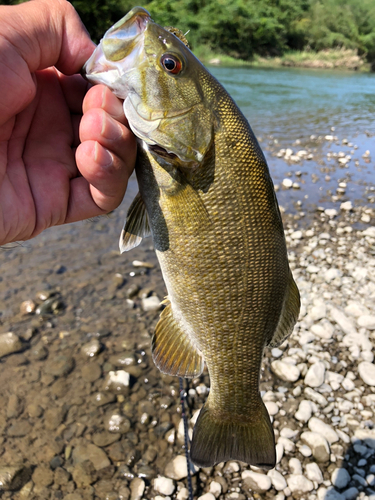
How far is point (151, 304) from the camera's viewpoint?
457 centimetres

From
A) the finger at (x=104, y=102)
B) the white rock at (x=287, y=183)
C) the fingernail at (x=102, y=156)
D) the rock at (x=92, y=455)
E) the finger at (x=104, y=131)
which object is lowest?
the white rock at (x=287, y=183)

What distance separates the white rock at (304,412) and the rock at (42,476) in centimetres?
214

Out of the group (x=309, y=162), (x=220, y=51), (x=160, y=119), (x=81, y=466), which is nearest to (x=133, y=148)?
(x=160, y=119)

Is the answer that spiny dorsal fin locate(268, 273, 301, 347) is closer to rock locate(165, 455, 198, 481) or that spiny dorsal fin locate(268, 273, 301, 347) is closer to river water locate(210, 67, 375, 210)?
rock locate(165, 455, 198, 481)

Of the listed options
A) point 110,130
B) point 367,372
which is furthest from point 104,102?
point 367,372

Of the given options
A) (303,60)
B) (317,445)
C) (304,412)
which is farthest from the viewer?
(303,60)

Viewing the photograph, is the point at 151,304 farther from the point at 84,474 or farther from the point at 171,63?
the point at 171,63

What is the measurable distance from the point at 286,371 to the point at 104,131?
2.99 meters

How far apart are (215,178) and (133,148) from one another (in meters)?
0.47

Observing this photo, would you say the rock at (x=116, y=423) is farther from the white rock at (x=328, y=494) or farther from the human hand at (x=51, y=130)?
the human hand at (x=51, y=130)

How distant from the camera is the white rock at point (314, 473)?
2.93m

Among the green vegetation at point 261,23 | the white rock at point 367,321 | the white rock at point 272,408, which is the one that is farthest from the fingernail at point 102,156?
the green vegetation at point 261,23

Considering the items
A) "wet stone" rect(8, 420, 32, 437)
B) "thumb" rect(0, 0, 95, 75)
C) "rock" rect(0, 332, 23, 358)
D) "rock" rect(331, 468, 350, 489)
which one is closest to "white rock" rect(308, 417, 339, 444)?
"rock" rect(331, 468, 350, 489)

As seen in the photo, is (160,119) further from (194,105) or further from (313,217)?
(313,217)
